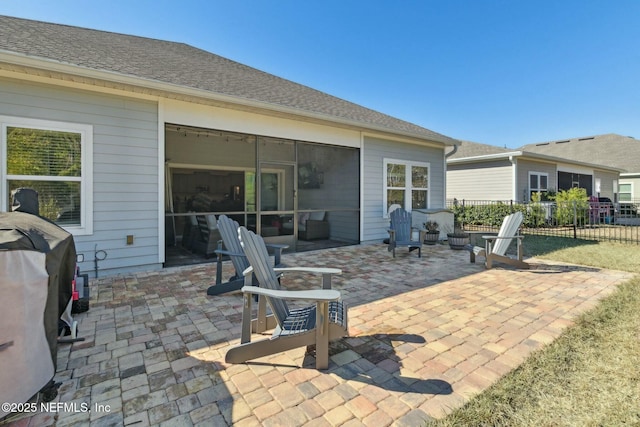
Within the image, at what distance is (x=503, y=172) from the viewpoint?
13898 mm

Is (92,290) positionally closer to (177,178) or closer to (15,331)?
(15,331)

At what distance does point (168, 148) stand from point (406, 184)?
6.48 meters

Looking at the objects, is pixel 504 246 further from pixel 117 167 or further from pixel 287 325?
pixel 117 167

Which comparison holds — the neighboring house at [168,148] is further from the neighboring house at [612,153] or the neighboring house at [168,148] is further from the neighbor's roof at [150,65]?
the neighboring house at [612,153]

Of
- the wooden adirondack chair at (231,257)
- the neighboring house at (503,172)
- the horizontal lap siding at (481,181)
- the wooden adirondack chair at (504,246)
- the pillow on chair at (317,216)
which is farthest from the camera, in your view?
the horizontal lap siding at (481,181)

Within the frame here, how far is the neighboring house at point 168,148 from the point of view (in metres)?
4.40

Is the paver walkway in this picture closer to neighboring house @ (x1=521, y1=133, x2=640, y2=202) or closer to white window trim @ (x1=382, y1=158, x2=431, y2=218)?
white window trim @ (x1=382, y1=158, x2=431, y2=218)

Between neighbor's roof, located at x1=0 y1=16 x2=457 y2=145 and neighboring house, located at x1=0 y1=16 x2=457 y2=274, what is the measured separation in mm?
33

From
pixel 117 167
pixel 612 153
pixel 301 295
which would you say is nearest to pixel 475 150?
pixel 612 153

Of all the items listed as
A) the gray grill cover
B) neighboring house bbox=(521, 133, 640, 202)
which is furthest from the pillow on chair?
neighboring house bbox=(521, 133, 640, 202)

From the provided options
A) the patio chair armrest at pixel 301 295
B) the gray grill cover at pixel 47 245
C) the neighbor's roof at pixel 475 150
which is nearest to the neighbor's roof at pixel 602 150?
the neighbor's roof at pixel 475 150

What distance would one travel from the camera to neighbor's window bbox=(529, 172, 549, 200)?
14383 millimetres

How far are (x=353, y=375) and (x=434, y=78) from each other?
50.3 ft

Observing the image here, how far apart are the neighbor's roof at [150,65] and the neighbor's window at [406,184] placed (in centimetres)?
91
